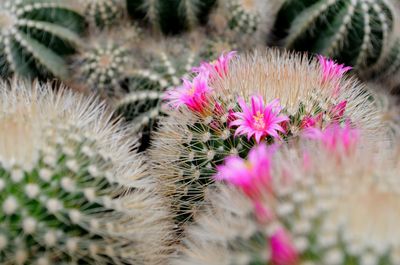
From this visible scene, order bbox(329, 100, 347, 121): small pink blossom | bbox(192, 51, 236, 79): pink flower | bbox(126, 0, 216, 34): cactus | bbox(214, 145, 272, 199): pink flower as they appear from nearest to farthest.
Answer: bbox(214, 145, 272, 199): pink flower
bbox(329, 100, 347, 121): small pink blossom
bbox(192, 51, 236, 79): pink flower
bbox(126, 0, 216, 34): cactus

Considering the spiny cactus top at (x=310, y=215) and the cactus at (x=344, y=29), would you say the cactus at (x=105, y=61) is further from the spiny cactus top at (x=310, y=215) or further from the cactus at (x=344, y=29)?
the spiny cactus top at (x=310, y=215)

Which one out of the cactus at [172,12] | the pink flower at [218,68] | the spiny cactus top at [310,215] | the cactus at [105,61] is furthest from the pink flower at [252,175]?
the cactus at [172,12]

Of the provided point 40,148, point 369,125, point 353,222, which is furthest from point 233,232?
point 369,125

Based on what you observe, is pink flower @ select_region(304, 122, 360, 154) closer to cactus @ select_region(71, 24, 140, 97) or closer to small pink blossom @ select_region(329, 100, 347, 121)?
small pink blossom @ select_region(329, 100, 347, 121)

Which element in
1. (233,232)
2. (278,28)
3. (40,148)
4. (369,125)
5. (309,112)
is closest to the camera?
(233,232)

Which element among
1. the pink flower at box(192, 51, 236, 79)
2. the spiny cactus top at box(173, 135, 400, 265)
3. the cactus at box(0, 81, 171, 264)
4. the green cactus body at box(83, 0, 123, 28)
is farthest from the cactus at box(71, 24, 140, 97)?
the spiny cactus top at box(173, 135, 400, 265)

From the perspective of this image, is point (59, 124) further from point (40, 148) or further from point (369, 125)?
point (369, 125)

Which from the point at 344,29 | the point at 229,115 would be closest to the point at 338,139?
the point at 229,115
